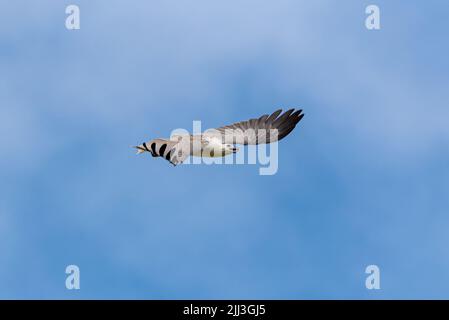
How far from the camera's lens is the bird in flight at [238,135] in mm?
21203

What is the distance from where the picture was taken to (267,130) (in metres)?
22.1

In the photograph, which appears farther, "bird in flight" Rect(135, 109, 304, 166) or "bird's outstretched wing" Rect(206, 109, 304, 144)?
"bird's outstretched wing" Rect(206, 109, 304, 144)

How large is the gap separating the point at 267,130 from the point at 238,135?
778mm

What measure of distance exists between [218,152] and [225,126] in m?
1.26

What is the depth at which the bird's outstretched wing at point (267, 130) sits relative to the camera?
22094mm

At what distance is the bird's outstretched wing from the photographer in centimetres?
2209

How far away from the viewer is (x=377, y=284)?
1916 cm

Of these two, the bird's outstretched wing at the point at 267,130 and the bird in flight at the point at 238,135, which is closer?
the bird in flight at the point at 238,135

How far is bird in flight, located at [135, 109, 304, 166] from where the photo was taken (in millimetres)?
21203

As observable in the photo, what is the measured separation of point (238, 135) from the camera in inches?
875
